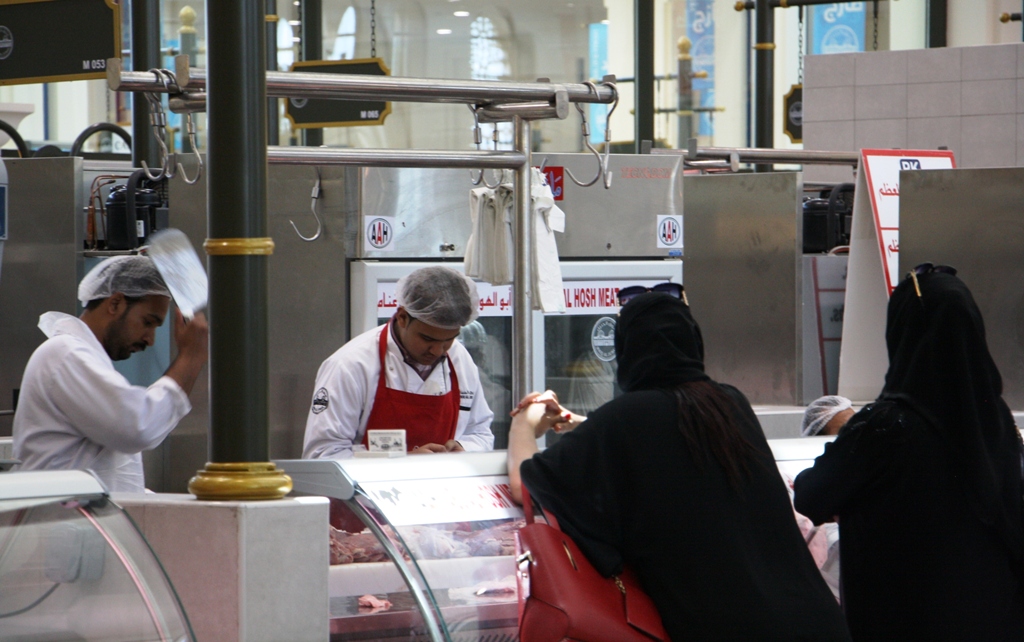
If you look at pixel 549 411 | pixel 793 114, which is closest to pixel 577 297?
pixel 549 411

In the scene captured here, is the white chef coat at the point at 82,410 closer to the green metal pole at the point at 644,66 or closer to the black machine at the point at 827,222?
the black machine at the point at 827,222

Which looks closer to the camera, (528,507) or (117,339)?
(528,507)

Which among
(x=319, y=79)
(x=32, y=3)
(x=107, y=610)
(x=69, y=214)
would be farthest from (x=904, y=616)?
(x=32, y=3)

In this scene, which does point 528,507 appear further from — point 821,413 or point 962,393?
point 821,413

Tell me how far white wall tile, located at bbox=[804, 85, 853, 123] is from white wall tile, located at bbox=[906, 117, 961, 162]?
474 millimetres

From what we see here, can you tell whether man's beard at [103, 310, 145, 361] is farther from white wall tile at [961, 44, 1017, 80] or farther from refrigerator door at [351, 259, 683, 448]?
white wall tile at [961, 44, 1017, 80]

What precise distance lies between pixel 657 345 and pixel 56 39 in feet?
18.5

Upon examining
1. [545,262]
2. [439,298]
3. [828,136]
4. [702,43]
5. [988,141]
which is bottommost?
[439,298]

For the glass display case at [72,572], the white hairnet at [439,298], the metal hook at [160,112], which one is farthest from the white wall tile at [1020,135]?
the glass display case at [72,572]

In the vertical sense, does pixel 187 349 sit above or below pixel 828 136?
below

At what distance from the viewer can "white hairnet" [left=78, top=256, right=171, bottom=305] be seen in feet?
11.3

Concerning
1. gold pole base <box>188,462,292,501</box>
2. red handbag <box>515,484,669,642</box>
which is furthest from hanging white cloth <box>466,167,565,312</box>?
red handbag <box>515,484,669,642</box>

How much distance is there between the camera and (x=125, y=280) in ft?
11.3

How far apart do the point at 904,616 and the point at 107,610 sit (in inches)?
66.5
